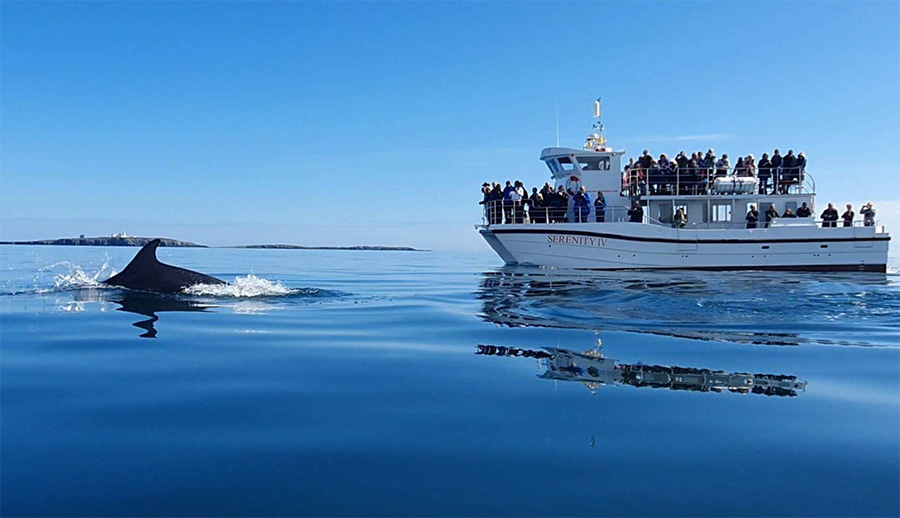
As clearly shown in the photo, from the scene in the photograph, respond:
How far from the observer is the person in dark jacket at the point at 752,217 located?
1209 inches

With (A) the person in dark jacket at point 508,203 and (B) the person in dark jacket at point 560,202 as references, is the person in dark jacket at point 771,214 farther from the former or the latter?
(A) the person in dark jacket at point 508,203

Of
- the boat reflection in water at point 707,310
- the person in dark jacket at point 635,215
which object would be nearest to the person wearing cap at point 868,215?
the person in dark jacket at point 635,215

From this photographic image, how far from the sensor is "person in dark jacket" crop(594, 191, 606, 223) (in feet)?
99.4

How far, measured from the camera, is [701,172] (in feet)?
101

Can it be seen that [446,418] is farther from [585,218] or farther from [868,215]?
[868,215]

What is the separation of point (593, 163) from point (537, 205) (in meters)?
4.04

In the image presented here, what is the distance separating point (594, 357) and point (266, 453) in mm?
4166

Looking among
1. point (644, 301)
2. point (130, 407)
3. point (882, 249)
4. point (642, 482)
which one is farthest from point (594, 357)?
point (882, 249)

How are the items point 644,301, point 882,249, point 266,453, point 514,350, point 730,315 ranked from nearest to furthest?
point 266,453 < point 514,350 < point 730,315 < point 644,301 < point 882,249

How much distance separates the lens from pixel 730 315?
1191 cm

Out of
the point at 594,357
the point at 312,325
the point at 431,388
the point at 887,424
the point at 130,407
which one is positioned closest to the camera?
the point at 887,424

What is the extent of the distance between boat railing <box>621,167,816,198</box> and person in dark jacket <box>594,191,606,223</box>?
1.52 metres

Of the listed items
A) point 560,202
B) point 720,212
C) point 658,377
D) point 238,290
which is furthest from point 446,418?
point 720,212

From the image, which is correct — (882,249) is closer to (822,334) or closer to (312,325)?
(822,334)
